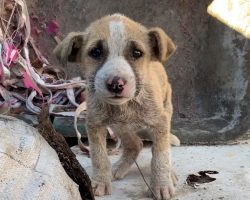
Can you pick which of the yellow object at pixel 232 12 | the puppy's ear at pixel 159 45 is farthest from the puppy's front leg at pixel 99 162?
the yellow object at pixel 232 12

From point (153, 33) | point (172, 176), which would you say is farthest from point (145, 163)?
point (153, 33)

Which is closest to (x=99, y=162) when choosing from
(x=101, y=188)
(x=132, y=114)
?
(x=101, y=188)

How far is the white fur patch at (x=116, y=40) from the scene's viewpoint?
308 centimetres

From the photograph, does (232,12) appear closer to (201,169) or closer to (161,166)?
(201,169)

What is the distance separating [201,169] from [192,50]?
60.6 inches

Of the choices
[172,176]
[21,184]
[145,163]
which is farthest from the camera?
[145,163]

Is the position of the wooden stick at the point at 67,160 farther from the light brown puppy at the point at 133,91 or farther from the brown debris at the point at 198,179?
the brown debris at the point at 198,179

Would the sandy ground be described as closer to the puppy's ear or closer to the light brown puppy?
the light brown puppy

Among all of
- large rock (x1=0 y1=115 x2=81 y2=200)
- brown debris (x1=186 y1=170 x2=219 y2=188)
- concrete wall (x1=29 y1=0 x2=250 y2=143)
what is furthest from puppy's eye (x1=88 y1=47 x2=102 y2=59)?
concrete wall (x1=29 y1=0 x2=250 y2=143)

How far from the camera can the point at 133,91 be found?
9.94ft

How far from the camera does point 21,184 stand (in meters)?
2.52

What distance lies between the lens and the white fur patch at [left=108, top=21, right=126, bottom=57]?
308 centimetres

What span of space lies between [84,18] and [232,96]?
1286 mm

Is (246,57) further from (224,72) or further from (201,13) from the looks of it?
(201,13)
